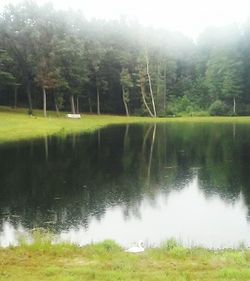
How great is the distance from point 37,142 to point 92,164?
630 inches

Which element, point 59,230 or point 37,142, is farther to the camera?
point 37,142

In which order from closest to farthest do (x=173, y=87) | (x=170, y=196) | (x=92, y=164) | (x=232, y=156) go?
1. (x=170, y=196)
2. (x=92, y=164)
3. (x=232, y=156)
4. (x=173, y=87)

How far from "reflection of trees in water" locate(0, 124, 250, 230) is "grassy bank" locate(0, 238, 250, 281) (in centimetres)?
516

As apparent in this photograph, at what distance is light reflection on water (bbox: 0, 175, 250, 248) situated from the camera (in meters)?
19.6

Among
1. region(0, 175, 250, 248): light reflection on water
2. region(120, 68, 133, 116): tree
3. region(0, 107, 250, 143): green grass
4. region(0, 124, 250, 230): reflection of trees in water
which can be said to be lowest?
region(0, 175, 250, 248): light reflection on water

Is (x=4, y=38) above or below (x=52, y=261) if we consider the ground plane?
above

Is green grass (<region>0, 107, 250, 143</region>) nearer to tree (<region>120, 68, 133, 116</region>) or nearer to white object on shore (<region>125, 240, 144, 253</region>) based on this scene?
tree (<region>120, 68, 133, 116</region>)

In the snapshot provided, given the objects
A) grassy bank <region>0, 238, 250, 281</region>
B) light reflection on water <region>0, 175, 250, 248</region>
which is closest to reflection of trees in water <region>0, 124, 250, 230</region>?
light reflection on water <region>0, 175, 250, 248</region>

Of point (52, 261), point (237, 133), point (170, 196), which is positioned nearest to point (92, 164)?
point (170, 196)

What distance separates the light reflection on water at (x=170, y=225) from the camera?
773 inches

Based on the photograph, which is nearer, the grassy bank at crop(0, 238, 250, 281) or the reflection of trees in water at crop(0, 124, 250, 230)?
the grassy bank at crop(0, 238, 250, 281)

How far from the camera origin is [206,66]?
117 metres

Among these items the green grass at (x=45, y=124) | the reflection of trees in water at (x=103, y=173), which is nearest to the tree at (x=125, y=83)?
the green grass at (x=45, y=124)

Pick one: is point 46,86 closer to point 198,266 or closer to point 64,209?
point 64,209
